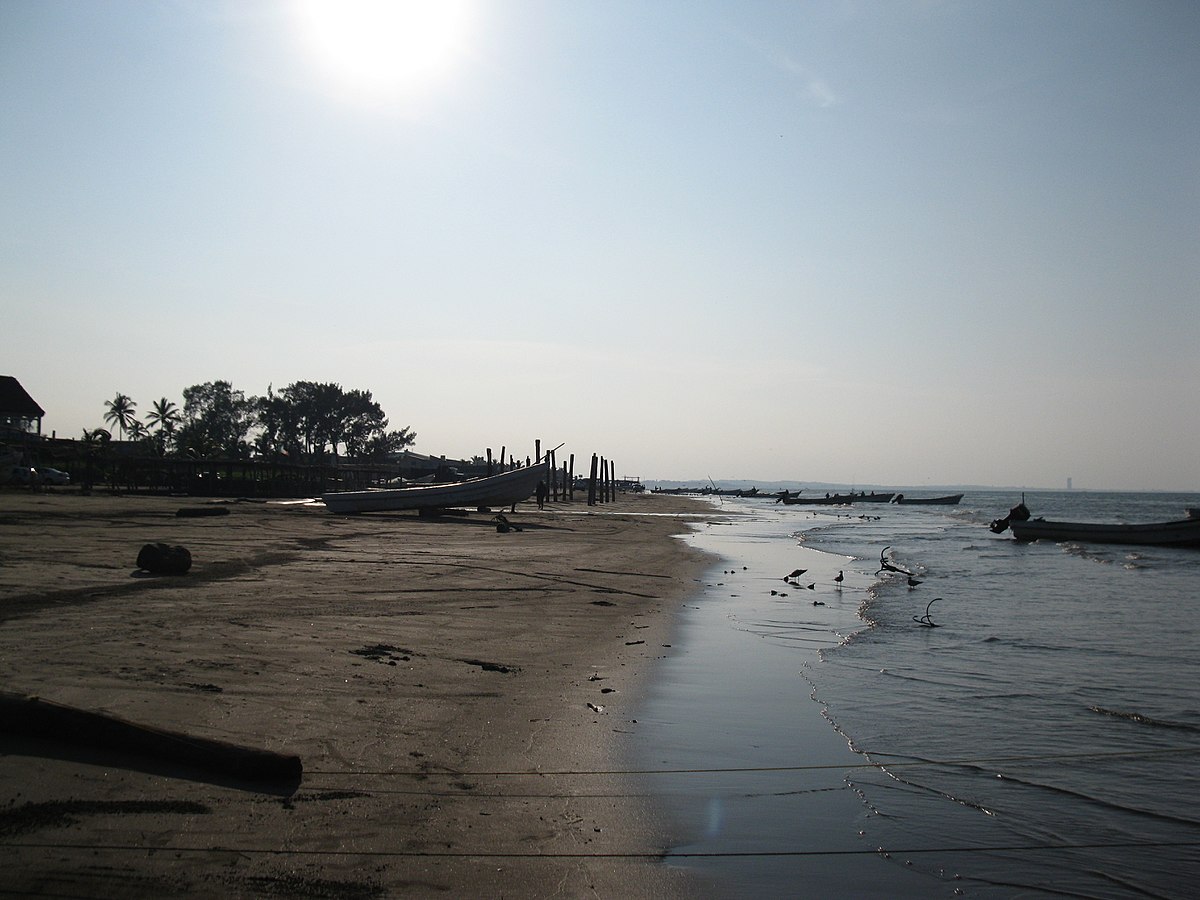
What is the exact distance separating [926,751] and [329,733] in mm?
4647

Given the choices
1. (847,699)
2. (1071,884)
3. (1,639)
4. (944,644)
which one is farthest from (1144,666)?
(1,639)

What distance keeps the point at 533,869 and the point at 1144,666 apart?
392 inches

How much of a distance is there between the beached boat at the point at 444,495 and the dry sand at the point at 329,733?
2066 cm

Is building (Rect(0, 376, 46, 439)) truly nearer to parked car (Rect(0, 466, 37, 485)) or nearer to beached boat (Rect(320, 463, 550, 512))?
parked car (Rect(0, 466, 37, 485))

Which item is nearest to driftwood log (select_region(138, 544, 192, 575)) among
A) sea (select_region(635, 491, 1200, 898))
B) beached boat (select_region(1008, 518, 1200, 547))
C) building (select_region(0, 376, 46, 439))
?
sea (select_region(635, 491, 1200, 898))

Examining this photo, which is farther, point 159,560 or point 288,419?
point 288,419

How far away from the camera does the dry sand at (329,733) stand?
3859mm

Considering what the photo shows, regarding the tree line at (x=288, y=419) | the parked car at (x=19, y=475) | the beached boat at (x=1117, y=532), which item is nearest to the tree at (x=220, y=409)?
the tree line at (x=288, y=419)

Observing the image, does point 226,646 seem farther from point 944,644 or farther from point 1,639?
point 944,644

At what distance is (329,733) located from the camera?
5660mm

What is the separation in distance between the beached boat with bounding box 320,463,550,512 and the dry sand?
813 inches

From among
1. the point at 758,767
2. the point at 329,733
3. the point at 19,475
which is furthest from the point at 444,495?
the point at 758,767

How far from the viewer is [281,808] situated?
→ 4.38 metres

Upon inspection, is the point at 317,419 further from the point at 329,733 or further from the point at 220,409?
the point at 329,733
